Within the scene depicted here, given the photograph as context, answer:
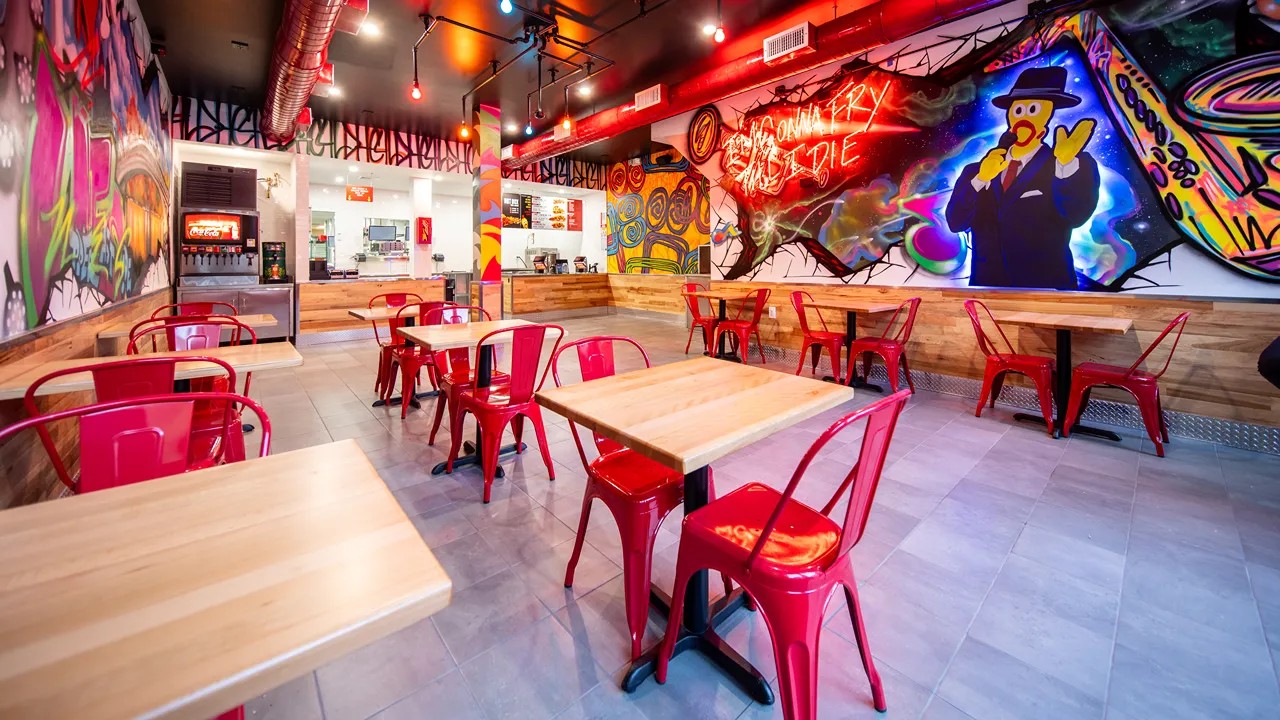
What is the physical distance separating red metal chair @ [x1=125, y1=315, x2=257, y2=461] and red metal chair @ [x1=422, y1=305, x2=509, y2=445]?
1.11 metres

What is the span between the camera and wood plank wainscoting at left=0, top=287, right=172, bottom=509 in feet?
6.83

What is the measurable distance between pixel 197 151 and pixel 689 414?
1014cm

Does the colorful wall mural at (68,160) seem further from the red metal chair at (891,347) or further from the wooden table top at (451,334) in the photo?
the red metal chair at (891,347)

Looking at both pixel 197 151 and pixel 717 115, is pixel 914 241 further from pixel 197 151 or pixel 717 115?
pixel 197 151

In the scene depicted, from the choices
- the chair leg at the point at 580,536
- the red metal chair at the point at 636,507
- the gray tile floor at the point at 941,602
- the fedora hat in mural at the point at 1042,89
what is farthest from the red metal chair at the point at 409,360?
the fedora hat in mural at the point at 1042,89

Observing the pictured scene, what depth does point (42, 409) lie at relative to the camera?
7.84 feet

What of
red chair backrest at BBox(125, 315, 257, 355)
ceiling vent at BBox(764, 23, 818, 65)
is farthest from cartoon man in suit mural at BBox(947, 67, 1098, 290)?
red chair backrest at BBox(125, 315, 257, 355)

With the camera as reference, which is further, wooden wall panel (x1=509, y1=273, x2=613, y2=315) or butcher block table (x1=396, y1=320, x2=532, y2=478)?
wooden wall panel (x1=509, y1=273, x2=613, y2=315)

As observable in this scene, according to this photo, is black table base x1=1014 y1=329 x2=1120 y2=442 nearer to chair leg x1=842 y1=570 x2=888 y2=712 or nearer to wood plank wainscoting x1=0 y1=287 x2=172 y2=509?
chair leg x1=842 y1=570 x2=888 y2=712

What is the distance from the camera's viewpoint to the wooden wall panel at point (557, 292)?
35.8 feet

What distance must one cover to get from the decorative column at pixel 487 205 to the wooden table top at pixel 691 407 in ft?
20.9

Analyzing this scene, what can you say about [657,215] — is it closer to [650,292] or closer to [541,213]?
[650,292]

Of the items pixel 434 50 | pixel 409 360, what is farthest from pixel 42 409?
pixel 434 50

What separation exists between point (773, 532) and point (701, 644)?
0.58 meters
